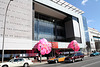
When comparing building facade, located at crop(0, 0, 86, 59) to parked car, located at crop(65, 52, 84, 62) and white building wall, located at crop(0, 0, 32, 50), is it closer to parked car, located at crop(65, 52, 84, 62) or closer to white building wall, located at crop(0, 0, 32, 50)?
white building wall, located at crop(0, 0, 32, 50)

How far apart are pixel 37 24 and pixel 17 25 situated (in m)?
13.5

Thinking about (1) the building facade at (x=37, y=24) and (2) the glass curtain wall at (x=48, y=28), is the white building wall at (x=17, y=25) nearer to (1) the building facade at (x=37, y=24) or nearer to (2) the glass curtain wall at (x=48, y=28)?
(1) the building facade at (x=37, y=24)

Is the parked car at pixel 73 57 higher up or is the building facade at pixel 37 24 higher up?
the building facade at pixel 37 24

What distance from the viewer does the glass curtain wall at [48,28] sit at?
3828cm

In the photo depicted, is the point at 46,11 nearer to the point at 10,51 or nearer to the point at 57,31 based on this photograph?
the point at 57,31

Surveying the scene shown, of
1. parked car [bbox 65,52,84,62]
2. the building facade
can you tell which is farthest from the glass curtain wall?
parked car [bbox 65,52,84,62]

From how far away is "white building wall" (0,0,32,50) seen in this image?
78.4 feet

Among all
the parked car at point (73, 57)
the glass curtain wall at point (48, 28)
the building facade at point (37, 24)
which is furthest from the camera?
the glass curtain wall at point (48, 28)

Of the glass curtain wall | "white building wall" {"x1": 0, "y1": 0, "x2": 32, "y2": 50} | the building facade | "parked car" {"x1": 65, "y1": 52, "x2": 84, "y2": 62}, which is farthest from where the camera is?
the glass curtain wall

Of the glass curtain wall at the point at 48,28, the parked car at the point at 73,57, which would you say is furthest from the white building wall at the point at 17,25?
the parked car at the point at 73,57

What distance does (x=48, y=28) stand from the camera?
4328cm

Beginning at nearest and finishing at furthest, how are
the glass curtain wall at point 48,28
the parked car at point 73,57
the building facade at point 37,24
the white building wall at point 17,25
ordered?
1. the parked car at point 73,57
2. the white building wall at point 17,25
3. the building facade at point 37,24
4. the glass curtain wall at point 48,28

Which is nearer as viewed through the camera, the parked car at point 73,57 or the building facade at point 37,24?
the parked car at point 73,57

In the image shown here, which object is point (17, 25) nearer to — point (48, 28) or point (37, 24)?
point (37, 24)
